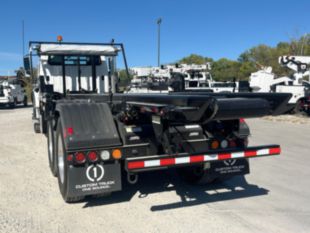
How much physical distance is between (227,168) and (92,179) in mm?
1977

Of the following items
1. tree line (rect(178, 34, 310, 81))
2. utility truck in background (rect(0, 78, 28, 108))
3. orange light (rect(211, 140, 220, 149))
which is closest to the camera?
orange light (rect(211, 140, 220, 149))

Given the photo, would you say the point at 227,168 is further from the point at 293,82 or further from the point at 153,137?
the point at 293,82

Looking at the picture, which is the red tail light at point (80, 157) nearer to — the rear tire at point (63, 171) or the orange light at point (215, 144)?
the rear tire at point (63, 171)

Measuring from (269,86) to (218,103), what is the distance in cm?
1867

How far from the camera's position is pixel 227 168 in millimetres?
5047

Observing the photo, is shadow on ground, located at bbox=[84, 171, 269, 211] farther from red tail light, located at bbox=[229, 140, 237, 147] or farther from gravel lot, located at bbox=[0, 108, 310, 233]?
red tail light, located at bbox=[229, 140, 237, 147]

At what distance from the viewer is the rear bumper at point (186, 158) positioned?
4.00 metres

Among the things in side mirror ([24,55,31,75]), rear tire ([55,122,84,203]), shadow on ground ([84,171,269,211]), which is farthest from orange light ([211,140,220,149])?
side mirror ([24,55,31,75])

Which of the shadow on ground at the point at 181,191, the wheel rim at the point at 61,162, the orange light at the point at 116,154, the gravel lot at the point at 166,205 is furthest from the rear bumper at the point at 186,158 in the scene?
the wheel rim at the point at 61,162

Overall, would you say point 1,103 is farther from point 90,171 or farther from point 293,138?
point 90,171

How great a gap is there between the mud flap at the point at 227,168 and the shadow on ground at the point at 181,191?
35cm

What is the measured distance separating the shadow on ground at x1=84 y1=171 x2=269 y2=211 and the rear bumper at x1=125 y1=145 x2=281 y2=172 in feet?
2.74

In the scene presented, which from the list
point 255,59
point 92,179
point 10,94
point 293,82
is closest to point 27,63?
point 92,179

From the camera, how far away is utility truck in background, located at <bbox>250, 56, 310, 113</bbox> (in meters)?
18.0
